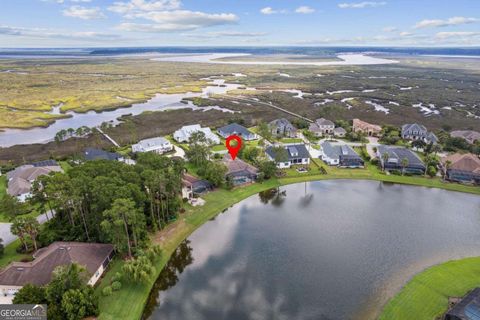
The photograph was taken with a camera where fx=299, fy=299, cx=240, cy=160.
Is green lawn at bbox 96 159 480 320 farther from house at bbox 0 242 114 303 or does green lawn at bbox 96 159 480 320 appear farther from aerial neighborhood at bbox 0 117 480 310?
house at bbox 0 242 114 303

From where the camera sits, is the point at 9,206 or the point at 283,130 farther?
the point at 283,130

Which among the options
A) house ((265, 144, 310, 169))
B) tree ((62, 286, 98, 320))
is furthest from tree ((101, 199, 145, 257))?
house ((265, 144, 310, 169))

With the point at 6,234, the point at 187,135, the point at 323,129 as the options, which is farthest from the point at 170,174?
the point at 323,129

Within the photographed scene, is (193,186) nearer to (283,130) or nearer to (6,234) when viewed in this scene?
(6,234)

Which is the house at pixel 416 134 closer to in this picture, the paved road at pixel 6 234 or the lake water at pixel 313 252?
the lake water at pixel 313 252

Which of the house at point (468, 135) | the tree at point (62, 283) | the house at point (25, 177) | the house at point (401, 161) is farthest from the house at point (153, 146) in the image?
the house at point (468, 135)

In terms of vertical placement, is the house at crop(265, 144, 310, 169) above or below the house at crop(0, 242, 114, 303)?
below

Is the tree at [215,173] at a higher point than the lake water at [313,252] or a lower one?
higher
